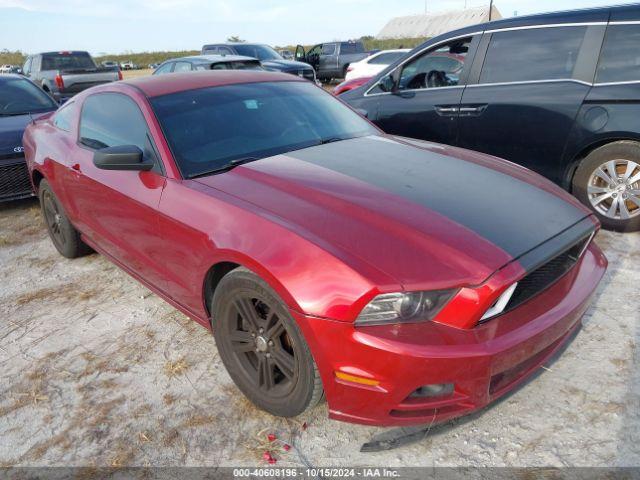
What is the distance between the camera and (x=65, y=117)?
4172 mm

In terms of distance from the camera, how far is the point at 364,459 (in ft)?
6.99

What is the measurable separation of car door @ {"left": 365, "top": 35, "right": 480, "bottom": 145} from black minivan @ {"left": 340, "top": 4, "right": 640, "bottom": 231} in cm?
1

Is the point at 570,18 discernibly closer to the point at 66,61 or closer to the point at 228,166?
the point at 228,166

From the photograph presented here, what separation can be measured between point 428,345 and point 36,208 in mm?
5899

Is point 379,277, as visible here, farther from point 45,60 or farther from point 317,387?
point 45,60

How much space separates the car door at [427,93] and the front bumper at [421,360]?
125 inches

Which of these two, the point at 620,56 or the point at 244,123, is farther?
the point at 620,56

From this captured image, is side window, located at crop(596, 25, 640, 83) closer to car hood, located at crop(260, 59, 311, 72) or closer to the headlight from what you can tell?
the headlight

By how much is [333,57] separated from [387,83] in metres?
16.1

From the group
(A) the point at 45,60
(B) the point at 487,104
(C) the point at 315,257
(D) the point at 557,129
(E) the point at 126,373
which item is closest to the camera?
(C) the point at 315,257

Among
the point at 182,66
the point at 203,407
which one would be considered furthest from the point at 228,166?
the point at 182,66

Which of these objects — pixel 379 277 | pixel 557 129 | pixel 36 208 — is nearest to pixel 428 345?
pixel 379 277

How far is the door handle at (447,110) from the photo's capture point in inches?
190

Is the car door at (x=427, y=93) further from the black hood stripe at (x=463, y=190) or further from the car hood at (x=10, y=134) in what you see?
the car hood at (x=10, y=134)
